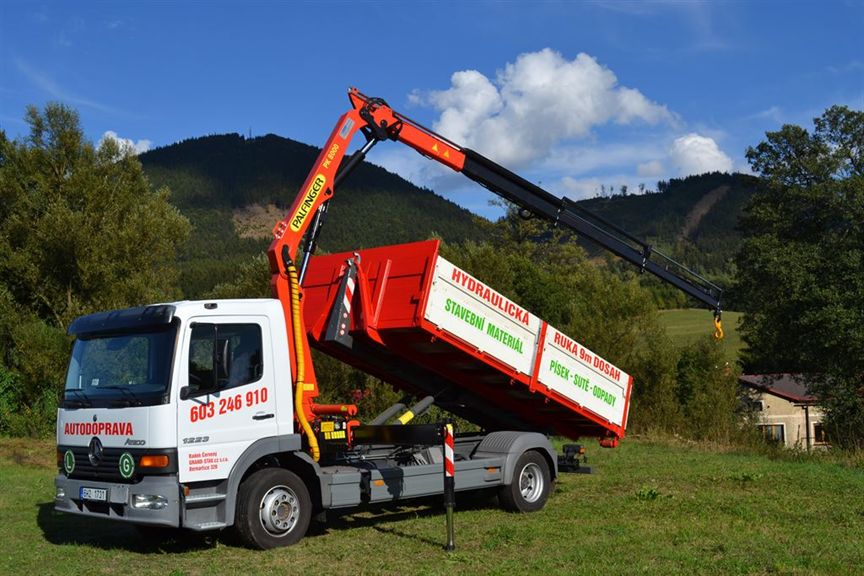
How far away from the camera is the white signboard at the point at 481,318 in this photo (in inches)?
393

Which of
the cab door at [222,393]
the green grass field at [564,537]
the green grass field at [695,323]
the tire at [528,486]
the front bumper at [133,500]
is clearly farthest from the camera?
the green grass field at [695,323]

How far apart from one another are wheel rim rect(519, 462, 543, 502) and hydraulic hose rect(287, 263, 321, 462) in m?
3.18

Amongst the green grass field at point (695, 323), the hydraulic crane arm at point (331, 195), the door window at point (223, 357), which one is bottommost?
the door window at point (223, 357)

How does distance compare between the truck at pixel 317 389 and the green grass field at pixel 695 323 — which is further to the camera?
the green grass field at pixel 695 323

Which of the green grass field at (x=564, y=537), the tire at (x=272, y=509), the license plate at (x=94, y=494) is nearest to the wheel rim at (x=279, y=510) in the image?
the tire at (x=272, y=509)

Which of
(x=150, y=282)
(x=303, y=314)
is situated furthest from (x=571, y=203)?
(x=150, y=282)

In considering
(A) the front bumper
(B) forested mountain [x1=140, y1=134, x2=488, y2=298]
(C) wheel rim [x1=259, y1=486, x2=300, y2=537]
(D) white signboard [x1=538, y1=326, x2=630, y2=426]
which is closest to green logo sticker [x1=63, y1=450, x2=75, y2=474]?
(A) the front bumper

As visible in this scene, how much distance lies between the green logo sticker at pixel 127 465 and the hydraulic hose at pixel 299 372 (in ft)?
5.89

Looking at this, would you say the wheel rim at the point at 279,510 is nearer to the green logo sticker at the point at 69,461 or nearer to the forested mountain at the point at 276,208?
the green logo sticker at the point at 69,461

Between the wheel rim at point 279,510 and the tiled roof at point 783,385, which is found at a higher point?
the tiled roof at point 783,385

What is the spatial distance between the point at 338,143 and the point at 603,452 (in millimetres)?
9672

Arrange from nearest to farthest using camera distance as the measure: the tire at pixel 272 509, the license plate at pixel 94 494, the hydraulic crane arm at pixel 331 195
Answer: the license plate at pixel 94 494 < the tire at pixel 272 509 < the hydraulic crane arm at pixel 331 195

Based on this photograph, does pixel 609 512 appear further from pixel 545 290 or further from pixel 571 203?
pixel 545 290

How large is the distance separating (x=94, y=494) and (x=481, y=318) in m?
4.79
